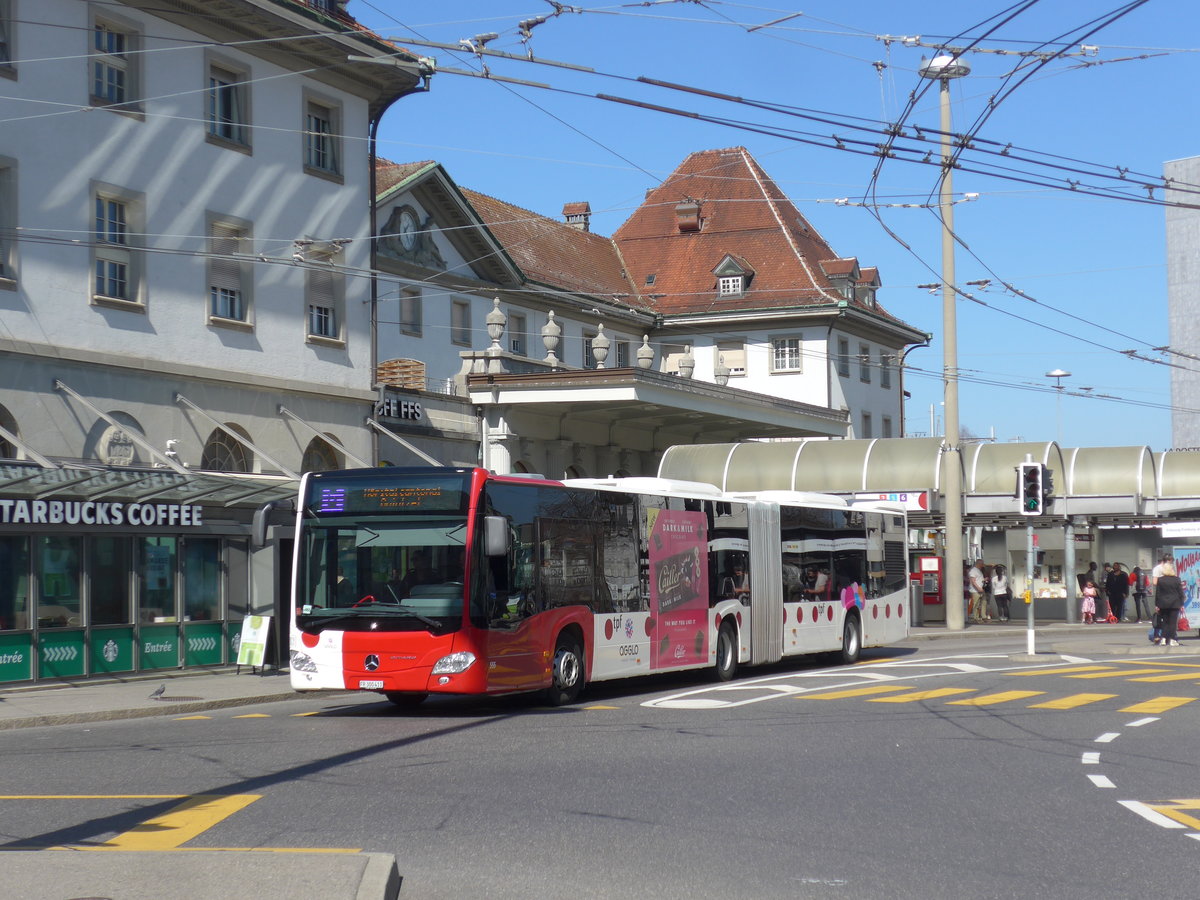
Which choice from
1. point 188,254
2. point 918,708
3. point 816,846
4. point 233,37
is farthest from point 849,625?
point 816,846

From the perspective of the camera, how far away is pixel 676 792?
10984 mm

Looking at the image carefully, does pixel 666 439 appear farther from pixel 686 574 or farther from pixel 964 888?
pixel 964 888

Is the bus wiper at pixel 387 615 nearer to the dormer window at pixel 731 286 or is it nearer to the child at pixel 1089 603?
the child at pixel 1089 603

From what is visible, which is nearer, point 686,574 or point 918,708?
point 918,708

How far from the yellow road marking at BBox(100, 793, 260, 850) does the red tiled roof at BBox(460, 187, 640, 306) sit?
3915 centimetres

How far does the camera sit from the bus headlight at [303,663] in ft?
57.5

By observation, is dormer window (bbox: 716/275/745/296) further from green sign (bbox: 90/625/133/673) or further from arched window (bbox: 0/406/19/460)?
green sign (bbox: 90/625/133/673)

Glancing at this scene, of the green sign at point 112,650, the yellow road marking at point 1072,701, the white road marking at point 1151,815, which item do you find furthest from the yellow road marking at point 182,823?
the green sign at point 112,650

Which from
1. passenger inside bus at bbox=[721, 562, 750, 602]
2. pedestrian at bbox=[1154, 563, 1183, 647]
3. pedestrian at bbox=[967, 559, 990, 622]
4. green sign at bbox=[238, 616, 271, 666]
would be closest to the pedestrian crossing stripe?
pedestrian at bbox=[1154, 563, 1183, 647]

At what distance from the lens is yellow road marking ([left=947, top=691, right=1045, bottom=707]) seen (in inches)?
727

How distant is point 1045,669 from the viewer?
2450 cm

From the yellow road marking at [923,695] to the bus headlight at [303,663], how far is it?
22.1ft

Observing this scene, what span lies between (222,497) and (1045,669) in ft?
43.0

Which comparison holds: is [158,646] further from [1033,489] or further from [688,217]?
[688,217]
